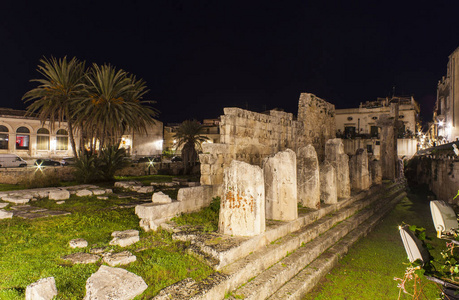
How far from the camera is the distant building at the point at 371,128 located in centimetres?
3275

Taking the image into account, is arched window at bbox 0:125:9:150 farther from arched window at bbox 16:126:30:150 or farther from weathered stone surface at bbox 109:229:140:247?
weathered stone surface at bbox 109:229:140:247

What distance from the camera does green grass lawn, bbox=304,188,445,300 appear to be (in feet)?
16.2

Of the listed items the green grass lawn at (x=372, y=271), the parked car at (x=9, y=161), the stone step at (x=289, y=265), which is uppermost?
the parked car at (x=9, y=161)

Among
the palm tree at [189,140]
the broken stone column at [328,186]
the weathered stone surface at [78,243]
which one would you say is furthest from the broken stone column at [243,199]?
the palm tree at [189,140]

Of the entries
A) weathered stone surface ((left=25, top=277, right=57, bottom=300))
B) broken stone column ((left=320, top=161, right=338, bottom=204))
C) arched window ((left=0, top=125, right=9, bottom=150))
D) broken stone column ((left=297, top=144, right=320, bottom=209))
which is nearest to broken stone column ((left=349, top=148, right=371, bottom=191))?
broken stone column ((left=320, top=161, right=338, bottom=204))

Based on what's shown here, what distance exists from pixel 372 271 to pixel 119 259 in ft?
16.7

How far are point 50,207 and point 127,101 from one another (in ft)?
41.7

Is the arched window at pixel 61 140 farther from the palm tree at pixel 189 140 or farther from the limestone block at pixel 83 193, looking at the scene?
the limestone block at pixel 83 193

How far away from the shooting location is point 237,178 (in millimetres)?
4883

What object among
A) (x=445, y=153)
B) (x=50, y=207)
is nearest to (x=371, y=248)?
(x=445, y=153)

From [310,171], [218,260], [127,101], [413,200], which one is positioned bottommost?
[413,200]

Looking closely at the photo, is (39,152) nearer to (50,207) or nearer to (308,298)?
(50,207)

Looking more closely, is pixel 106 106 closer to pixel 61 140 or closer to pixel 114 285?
pixel 114 285

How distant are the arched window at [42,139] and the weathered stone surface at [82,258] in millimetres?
33211
